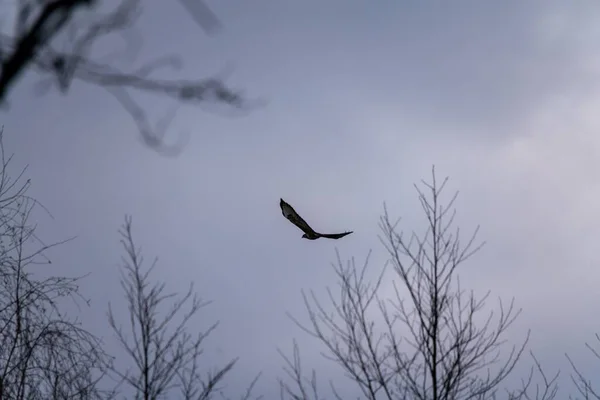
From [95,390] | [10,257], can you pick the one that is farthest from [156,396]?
[10,257]

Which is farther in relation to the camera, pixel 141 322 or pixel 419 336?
pixel 141 322

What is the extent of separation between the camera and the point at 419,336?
6867 millimetres

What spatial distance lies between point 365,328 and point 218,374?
1.78 meters

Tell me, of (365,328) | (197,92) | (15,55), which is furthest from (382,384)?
(15,55)

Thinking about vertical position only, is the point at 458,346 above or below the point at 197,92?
above

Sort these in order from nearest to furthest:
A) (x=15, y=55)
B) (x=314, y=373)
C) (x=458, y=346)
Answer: (x=15, y=55) → (x=458, y=346) → (x=314, y=373)

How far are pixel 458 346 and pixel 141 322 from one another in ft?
11.2

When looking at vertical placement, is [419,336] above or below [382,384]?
above

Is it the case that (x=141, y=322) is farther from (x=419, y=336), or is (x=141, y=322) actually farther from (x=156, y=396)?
(x=419, y=336)

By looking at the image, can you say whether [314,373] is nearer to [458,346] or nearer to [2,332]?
[458,346]

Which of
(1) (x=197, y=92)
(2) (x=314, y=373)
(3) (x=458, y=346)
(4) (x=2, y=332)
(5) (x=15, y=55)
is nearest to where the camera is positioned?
(5) (x=15, y=55)

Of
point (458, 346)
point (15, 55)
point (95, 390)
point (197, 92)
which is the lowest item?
point (15, 55)

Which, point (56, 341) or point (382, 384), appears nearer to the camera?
point (56, 341)

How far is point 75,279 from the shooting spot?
20.5ft
